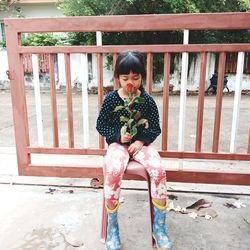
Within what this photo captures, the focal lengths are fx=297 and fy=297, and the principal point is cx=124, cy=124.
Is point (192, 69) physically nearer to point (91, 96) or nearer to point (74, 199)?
point (91, 96)

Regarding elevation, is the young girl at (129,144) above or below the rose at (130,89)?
below

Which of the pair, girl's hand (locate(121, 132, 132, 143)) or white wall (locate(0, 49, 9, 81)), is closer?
girl's hand (locate(121, 132, 132, 143))

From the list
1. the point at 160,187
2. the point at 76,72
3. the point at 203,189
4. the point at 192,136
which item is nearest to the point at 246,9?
the point at 76,72

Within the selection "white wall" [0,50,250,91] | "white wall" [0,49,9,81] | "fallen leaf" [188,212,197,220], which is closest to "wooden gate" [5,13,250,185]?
"fallen leaf" [188,212,197,220]

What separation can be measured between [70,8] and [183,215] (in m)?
8.56

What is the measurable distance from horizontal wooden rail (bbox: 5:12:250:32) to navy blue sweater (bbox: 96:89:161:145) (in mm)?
484

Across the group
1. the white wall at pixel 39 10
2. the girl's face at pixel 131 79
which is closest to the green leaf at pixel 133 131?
the girl's face at pixel 131 79

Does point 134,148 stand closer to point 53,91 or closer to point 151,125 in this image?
point 151,125

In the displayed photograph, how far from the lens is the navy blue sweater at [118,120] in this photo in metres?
1.83

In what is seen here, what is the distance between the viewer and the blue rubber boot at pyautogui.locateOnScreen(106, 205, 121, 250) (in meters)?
1.61

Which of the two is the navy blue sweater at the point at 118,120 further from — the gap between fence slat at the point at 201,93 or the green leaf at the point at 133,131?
the gap between fence slat at the point at 201,93

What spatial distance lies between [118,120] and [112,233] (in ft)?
2.20

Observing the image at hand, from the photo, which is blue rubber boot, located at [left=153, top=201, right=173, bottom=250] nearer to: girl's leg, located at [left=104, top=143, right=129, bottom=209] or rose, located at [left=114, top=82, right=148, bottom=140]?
girl's leg, located at [left=104, top=143, right=129, bottom=209]

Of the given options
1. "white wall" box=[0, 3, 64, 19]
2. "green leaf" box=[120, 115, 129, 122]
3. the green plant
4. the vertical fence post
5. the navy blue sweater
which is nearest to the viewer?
"green leaf" box=[120, 115, 129, 122]
